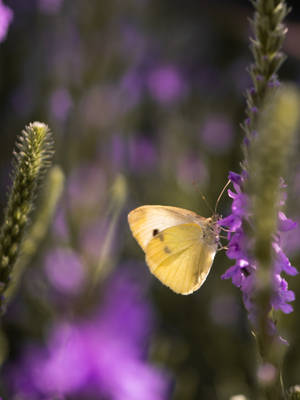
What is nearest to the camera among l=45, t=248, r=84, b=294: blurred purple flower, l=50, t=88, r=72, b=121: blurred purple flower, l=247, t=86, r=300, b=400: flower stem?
l=247, t=86, r=300, b=400: flower stem

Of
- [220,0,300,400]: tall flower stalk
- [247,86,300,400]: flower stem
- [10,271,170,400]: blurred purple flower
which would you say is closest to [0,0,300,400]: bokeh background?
[10,271,170,400]: blurred purple flower

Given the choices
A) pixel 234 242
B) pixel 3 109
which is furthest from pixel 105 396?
pixel 3 109

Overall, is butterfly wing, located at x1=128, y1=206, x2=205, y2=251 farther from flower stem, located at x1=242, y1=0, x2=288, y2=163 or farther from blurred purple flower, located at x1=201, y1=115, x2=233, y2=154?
blurred purple flower, located at x1=201, y1=115, x2=233, y2=154

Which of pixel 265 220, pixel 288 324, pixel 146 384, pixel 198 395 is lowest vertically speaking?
pixel 198 395

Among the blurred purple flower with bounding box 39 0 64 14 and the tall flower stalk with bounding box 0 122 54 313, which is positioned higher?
the tall flower stalk with bounding box 0 122 54 313

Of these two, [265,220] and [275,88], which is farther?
[275,88]

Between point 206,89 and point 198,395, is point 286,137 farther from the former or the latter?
point 206,89

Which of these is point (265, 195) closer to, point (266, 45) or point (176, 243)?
point (266, 45)
